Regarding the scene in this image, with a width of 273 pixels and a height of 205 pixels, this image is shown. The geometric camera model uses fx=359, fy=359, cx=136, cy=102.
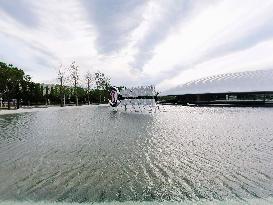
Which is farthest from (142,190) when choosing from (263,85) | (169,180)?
(263,85)

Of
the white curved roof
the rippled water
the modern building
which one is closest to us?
the rippled water

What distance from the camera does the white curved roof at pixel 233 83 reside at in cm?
8038

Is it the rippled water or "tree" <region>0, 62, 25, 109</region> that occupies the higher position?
"tree" <region>0, 62, 25, 109</region>

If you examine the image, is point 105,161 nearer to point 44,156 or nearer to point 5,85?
point 44,156

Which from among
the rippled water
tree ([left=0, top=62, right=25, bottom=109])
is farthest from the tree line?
the rippled water

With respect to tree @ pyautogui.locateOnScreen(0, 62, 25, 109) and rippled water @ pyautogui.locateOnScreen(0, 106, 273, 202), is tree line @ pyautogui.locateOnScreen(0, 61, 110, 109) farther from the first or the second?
rippled water @ pyautogui.locateOnScreen(0, 106, 273, 202)

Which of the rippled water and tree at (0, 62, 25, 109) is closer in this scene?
the rippled water

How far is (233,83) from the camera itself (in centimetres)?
8675

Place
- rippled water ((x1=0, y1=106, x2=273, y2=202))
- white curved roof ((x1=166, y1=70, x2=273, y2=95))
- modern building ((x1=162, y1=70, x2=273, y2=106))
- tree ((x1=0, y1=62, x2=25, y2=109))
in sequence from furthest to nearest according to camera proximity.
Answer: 1. white curved roof ((x1=166, y1=70, x2=273, y2=95))
2. modern building ((x1=162, y1=70, x2=273, y2=106))
3. tree ((x1=0, y1=62, x2=25, y2=109))
4. rippled water ((x1=0, y1=106, x2=273, y2=202))

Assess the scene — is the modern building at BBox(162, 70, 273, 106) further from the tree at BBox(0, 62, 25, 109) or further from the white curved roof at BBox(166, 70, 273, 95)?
the tree at BBox(0, 62, 25, 109)

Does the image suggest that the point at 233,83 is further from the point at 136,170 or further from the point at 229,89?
the point at 136,170

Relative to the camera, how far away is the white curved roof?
8038 cm

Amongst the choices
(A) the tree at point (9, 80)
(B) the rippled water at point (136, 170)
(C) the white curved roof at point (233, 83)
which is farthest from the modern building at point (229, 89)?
(B) the rippled water at point (136, 170)

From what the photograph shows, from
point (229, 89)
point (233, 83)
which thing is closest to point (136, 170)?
point (229, 89)
